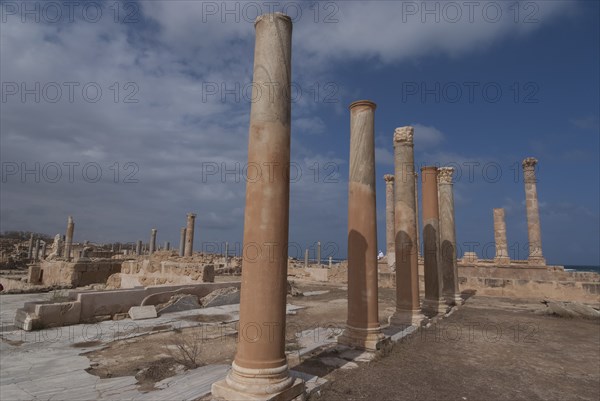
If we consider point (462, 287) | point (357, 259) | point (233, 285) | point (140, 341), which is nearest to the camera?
point (357, 259)

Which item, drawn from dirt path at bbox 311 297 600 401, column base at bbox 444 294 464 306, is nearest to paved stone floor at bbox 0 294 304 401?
dirt path at bbox 311 297 600 401

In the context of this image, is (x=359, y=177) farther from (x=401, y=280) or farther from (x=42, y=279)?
(x=42, y=279)

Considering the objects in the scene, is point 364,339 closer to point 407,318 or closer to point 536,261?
point 407,318

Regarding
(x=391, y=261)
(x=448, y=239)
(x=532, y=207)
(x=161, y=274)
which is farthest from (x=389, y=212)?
(x=161, y=274)

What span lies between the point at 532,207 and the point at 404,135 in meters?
16.4

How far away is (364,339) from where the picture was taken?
6.84 meters

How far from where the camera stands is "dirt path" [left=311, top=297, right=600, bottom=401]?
508cm

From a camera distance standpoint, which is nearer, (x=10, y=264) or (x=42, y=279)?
(x=42, y=279)

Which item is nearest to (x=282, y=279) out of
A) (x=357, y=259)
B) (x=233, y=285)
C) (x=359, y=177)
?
(x=357, y=259)

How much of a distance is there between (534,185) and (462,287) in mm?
8902

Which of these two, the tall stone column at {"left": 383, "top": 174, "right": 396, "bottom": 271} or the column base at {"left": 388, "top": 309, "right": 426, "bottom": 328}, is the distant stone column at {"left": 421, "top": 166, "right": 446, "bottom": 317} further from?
the tall stone column at {"left": 383, "top": 174, "right": 396, "bottom": 271}

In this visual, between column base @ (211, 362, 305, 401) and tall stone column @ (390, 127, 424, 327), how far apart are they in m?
5.68

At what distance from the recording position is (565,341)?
8.59 metres

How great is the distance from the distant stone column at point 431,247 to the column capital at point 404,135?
2.89 meters
